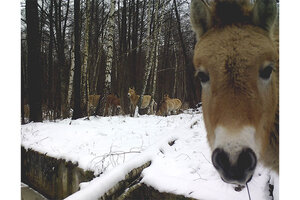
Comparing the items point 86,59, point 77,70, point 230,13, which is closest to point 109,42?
point 86,59

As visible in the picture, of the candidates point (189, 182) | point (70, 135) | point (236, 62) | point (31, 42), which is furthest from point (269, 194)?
point (31, 42)

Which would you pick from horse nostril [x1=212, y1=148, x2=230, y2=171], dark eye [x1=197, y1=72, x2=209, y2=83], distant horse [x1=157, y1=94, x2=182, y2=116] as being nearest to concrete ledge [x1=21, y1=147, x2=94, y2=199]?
dark eye [x1=197, y1=72, x2=209, y2=83]

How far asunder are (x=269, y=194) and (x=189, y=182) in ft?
2.47

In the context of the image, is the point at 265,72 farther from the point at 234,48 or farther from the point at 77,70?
the point at 77,70

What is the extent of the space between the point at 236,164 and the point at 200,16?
3.65 ft

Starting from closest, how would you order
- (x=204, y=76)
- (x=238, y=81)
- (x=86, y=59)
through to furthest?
(x=238, y=81)
(x=204, y=76)
(x=86, y=59)

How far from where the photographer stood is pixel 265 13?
1.53 m

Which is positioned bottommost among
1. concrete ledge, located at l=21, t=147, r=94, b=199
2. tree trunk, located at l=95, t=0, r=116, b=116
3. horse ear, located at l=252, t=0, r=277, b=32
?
concrete ledge, located at l=21, t=147, r=94, b=199

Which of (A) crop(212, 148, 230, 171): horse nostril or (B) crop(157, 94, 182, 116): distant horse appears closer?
(A) crop(212, 148, 230, 171): horse nostril

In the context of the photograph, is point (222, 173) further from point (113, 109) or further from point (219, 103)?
point (113, 109)

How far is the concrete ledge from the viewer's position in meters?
3.67

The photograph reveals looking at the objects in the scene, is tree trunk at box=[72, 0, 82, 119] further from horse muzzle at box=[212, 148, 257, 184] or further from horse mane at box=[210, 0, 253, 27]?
horse muzzle at box=[212, 148, 257, 184]

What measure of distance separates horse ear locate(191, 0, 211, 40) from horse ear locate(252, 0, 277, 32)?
1.02 feet

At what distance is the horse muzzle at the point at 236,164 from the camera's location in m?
1.08
